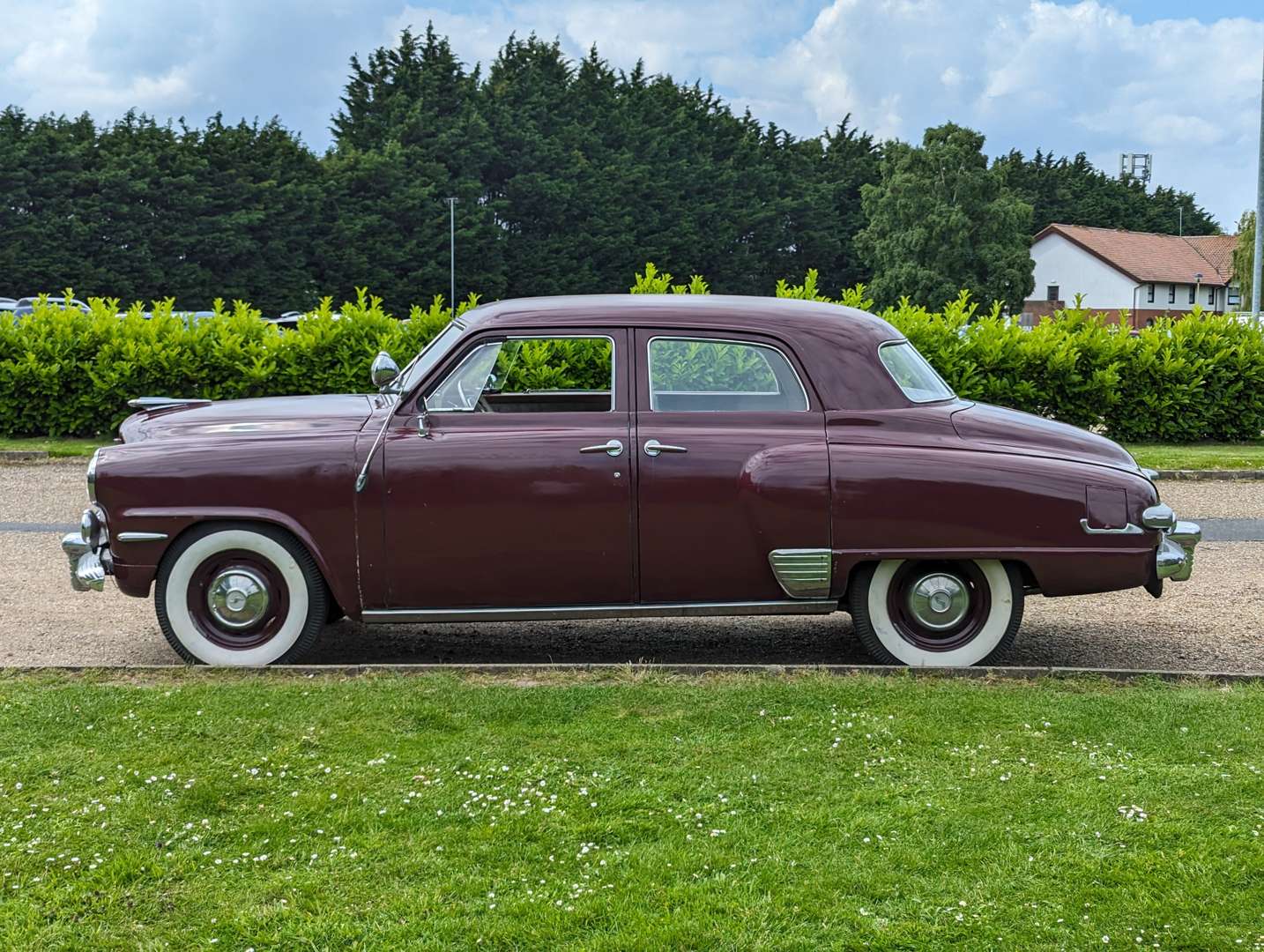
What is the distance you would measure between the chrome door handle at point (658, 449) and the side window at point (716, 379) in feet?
0.70

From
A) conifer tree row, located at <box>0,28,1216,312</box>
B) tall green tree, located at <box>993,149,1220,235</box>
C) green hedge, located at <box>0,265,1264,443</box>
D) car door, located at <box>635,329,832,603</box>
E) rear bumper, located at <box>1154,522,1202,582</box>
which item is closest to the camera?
car door, located at <box>635,329,832,603</box>

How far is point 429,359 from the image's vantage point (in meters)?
6.42

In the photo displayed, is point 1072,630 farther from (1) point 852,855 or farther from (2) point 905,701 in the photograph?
(1) point 852,855

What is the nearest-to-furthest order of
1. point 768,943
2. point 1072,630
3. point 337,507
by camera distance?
1. point 768,943
2. point 337,507
3. point 1072,630

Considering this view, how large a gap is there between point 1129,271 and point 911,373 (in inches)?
3366

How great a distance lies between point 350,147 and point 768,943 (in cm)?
7120

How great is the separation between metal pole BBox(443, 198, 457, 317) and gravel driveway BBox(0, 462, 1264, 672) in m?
60.8

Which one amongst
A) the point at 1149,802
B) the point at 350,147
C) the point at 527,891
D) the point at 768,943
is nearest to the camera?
the point at 768,943

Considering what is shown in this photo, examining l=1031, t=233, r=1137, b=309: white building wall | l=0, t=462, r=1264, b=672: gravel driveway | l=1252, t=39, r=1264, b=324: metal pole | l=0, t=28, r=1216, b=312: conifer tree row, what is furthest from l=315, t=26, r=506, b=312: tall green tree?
l=0, t=462, r=1264, b=672: gravel driveway

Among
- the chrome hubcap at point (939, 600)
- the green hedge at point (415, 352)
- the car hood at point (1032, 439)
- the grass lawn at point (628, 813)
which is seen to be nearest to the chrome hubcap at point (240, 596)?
the grass lawn at point (628, 813)

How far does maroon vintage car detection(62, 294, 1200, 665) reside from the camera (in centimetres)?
608

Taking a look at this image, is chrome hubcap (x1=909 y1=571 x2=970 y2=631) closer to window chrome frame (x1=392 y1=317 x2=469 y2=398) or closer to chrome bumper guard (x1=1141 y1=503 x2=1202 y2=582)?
chrome bumper guard (x1=1141 y1=503 x2=1202 y2=582)

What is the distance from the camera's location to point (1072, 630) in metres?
7.45

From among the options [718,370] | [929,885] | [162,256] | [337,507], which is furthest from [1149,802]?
[162,256]
